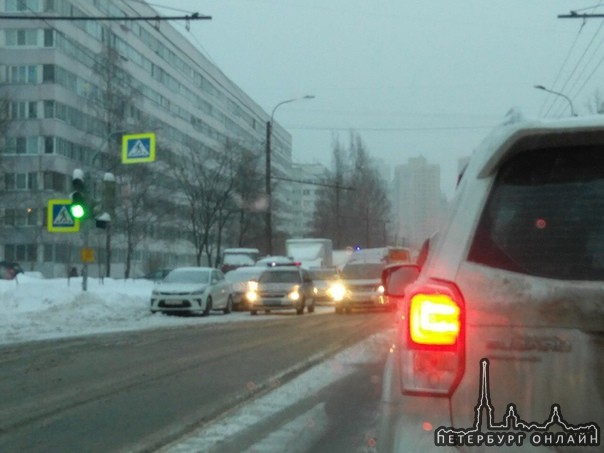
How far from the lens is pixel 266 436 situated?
306 inches

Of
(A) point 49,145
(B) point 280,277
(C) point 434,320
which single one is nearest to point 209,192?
(A) point 49,145

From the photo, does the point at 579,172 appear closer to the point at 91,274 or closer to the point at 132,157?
the point at 132,157

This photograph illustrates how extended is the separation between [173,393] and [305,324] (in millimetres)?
14040

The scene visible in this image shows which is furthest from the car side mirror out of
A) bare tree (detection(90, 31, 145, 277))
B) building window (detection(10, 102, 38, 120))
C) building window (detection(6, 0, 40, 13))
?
building window (detection(10, 102, 38, 120))

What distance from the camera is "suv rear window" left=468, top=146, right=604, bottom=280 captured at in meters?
3.20

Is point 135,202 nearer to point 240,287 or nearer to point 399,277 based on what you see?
point 240,287

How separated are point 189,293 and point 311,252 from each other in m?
21.3

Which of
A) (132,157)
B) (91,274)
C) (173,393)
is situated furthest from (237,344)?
(91,274)

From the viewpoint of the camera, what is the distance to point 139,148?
27.9m

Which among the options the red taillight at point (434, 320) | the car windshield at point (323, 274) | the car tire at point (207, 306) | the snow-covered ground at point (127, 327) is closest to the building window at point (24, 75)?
the snow-covered ground at point (127, 327)

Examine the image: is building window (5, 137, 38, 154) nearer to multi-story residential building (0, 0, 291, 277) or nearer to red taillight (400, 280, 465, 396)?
multi-story residential building (0, 0, 291, 277)

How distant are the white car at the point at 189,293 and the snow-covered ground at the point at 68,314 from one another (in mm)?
423

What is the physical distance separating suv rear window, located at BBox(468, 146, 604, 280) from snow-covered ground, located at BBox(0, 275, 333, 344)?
16.2 m

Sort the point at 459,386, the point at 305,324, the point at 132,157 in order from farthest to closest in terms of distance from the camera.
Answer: the point at 132,157 → the point at 305,324 → the point at 459,386
